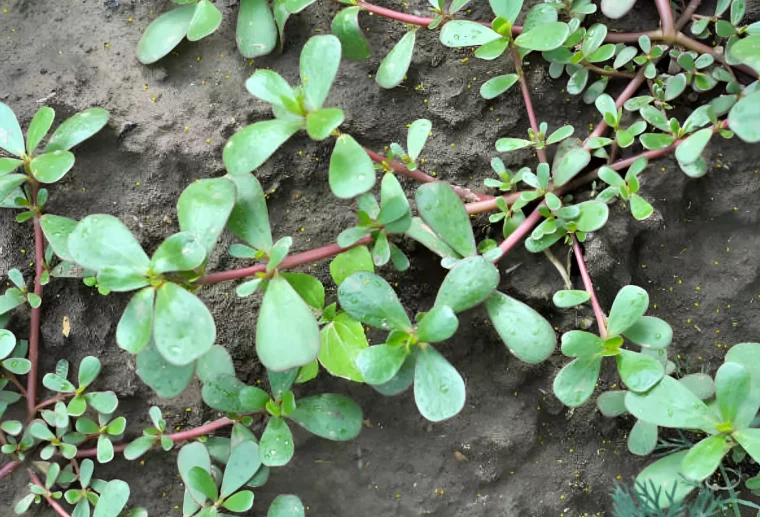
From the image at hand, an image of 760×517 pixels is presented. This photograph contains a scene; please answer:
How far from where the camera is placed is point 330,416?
1234mm

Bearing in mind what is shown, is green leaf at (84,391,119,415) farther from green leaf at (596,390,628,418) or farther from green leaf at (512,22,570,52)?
green leaf at (512,22,570,52)

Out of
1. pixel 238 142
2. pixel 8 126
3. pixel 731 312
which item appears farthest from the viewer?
pixel 731 312

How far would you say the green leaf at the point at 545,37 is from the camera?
1.21 m

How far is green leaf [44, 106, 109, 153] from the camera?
1.29 m

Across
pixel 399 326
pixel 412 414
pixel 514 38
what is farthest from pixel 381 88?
pixel 412 414

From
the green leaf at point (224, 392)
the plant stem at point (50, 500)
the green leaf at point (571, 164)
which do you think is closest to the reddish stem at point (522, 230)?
the green leaf at point (571, 164)

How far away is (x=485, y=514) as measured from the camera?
1358mm

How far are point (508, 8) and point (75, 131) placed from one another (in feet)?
2.93

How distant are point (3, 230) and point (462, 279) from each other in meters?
1.00

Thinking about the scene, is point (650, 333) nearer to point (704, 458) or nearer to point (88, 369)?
point (704, 458)

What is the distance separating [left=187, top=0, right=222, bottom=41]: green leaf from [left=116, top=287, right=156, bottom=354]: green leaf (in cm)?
57

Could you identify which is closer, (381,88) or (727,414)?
(727,414)

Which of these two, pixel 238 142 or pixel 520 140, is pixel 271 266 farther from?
pixel 520 140

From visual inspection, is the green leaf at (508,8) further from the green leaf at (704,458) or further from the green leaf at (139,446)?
the green leaf at (139,446)
